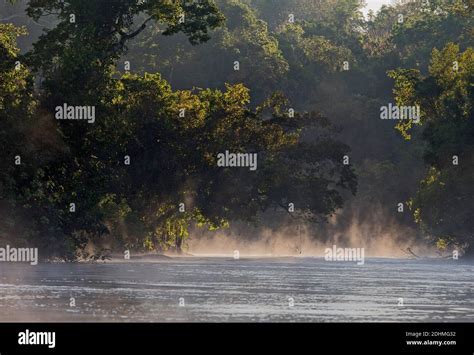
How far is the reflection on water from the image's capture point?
4062 cm

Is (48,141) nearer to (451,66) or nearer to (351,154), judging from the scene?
(451,66)

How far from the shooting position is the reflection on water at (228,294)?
40.6 m

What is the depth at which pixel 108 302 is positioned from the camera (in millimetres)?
45250

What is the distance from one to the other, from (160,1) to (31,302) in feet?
141

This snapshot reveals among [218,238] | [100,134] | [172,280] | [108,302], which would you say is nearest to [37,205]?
[100,134]

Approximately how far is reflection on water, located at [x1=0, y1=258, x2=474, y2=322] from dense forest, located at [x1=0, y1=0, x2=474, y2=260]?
5.08 m

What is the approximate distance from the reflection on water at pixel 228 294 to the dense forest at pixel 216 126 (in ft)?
16.7

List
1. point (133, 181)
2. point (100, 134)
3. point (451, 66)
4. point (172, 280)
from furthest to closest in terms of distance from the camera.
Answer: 1. point (451, 66)
2. point (133, 181)
3. point (100, 134)
4. point (172, 280)

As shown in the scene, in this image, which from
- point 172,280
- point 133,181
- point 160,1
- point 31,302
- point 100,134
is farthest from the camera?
point 133,181
